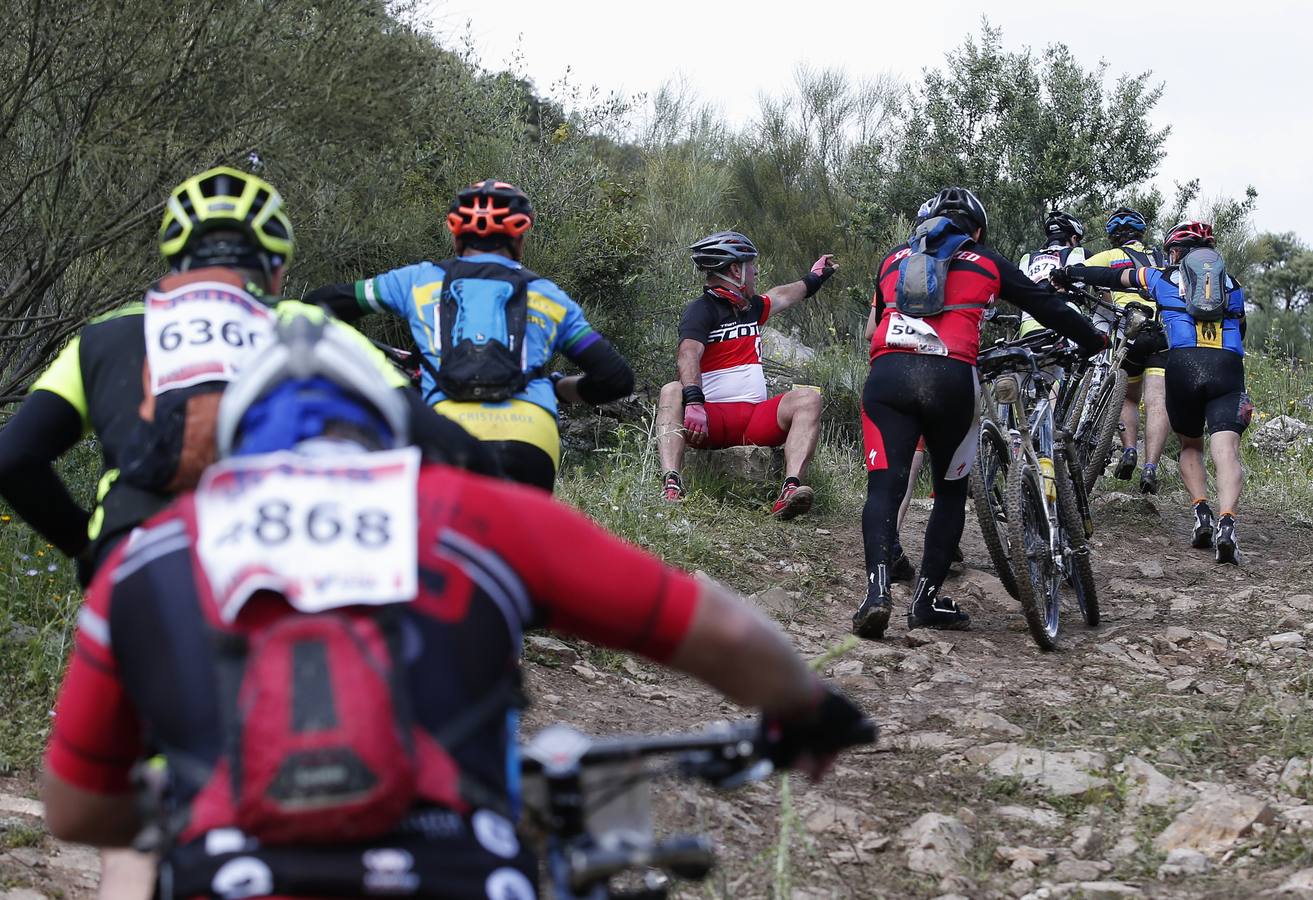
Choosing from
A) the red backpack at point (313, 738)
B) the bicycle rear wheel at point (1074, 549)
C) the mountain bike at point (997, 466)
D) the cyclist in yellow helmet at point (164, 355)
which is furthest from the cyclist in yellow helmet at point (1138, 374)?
the red backpack at point (313, 738)

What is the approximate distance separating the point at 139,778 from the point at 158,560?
0.98ft

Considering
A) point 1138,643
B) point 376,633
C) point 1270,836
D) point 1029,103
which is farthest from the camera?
point 1029,103

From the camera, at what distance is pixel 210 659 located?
177 cm

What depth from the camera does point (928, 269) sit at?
22.1ft

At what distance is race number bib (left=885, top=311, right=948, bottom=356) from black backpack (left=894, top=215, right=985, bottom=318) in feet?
0.12

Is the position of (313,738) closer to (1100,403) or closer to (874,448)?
(874,448)

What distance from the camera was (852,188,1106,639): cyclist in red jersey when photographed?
6.76m

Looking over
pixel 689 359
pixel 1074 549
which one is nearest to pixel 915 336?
pixel 1074 549

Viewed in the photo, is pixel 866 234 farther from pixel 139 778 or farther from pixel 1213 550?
pixel 139 778

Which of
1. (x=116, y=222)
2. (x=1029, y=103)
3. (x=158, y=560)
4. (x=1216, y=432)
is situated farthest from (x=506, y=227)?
(x=1029, y=103)

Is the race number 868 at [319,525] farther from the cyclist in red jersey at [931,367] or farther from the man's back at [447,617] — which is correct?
the cyclist in red jersey at [931,367]

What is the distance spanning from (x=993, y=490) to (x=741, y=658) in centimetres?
577

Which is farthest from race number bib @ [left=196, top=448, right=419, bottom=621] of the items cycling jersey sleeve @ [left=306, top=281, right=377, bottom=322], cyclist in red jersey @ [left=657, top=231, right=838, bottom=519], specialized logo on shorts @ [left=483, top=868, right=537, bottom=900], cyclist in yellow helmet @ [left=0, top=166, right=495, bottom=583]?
cyclist in red jersey @ [left=657, top=231, right=838, bottom=519]

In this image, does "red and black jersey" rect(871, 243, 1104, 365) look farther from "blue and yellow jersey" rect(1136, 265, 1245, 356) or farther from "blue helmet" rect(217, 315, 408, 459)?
"blue helmet" rect(217, 315, 408, 459)
